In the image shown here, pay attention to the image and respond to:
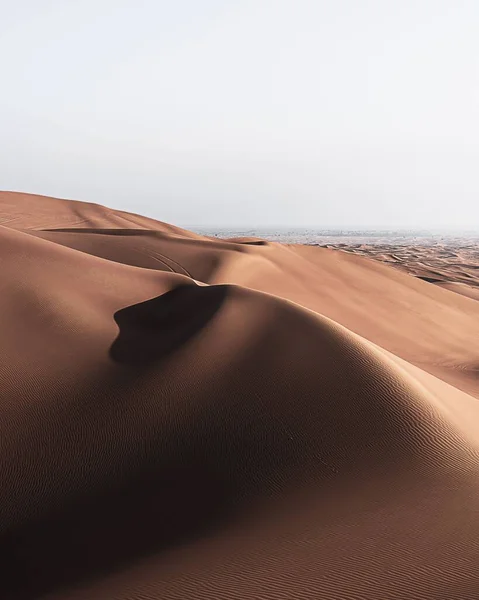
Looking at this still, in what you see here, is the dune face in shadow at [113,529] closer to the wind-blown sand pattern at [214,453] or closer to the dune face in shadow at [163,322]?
the wind-blown sand pattern at [214,453]

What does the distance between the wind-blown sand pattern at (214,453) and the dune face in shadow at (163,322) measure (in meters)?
0.05

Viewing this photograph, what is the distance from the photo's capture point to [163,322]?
10.5 meters

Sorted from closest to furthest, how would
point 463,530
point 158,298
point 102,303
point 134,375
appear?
point 463,530 < point 134,375 < point 102,303 < point 158,298

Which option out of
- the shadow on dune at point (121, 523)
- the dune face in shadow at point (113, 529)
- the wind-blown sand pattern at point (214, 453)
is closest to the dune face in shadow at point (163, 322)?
the wind-blown sand pattern at point (214, 453)

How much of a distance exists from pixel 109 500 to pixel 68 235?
57.6 feet

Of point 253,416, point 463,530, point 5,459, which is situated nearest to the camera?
point 463,530

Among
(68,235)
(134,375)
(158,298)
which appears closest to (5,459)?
(134,375)

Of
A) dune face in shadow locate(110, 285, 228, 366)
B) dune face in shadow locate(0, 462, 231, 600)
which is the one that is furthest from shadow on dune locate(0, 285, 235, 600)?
dune face in shadow locate(110, 285, 228, 366)

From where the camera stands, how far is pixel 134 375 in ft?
25.9

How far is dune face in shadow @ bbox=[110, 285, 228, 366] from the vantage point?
8836 mm

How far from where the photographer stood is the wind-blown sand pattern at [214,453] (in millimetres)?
4039

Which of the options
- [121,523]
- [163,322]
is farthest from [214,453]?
[163,322]

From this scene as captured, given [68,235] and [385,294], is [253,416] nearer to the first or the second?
[68,235]

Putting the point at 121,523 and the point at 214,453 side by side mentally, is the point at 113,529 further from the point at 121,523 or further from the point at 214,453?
the point at 214,453
